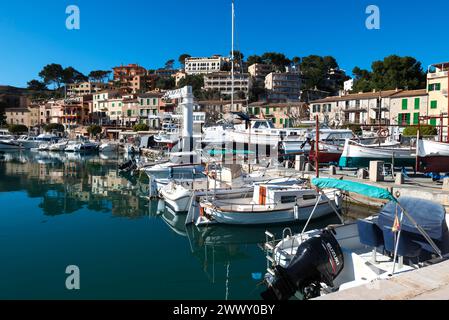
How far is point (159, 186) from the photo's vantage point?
25250mm

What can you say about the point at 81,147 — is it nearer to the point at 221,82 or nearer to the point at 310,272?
the point at 221,82

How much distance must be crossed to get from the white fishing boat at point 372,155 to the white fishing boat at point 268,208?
7.92 metres

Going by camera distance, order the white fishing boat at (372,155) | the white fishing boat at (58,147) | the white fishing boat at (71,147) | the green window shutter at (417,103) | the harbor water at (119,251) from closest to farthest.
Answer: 1. the harbor water at (119,251)
2. the white fishing boat at (372,155)
3. the green window shutter at (417,103)
4. the white fishing boat at (71,147)
5. the white fishing boat at (58,147)

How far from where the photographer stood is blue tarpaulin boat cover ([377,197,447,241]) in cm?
927

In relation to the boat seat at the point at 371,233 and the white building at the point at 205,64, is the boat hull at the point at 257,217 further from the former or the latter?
the white building at the point at 205,64

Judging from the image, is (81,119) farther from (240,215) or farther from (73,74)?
(240,215)

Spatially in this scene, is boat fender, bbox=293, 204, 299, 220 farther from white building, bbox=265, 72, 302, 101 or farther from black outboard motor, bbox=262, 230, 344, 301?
white building, bbox=265, 72, 302, 101

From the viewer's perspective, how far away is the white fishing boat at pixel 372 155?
25.7 metres

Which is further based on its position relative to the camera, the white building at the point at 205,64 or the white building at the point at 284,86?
the white building at the point at 205,64

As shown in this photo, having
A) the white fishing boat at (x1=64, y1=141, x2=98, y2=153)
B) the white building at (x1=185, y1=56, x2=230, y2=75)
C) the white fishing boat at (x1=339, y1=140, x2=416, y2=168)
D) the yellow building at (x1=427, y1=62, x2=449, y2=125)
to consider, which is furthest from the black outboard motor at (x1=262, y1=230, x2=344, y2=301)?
the white building at (x1=185, y1=56, x2=230, y2=75)

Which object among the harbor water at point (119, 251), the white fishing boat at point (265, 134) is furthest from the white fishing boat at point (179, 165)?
the white fishing boat at point (265, 134)

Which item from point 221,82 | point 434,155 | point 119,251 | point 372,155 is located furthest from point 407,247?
point 221,82

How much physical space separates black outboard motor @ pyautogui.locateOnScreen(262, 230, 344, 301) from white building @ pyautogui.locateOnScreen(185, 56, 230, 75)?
129168 millimetres
